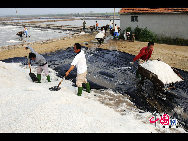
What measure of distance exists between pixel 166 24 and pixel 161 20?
639mm

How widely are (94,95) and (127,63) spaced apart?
4.02 meters

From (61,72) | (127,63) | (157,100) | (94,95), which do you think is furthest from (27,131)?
(127,63)

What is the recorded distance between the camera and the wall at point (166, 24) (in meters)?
12.9

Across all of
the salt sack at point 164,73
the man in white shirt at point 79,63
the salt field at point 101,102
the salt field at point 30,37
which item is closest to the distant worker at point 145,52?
the salt field at point 101,102

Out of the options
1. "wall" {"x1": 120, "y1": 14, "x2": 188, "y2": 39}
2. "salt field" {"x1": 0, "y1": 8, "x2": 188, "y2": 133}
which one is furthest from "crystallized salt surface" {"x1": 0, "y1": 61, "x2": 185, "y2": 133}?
"wall" {"x1": 120, "y1": 14, "x2": 188, "y2": 39}

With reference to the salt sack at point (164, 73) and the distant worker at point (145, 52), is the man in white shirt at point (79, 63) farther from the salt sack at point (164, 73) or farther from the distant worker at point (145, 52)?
the distant worker at point (145, 52)

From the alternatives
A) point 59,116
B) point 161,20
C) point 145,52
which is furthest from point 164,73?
point 161,20

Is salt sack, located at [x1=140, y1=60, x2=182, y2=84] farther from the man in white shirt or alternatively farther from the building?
the building

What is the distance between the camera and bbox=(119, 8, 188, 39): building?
1290 centimetres

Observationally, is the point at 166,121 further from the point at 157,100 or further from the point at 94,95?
the point at 94,95

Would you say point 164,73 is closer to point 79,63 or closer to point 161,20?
point 79,63

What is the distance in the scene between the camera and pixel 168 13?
43.9ft

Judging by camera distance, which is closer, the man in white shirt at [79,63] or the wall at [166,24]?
the man in white shirt at [79,63]

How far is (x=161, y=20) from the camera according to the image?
14062 mm
